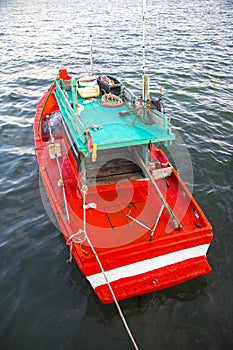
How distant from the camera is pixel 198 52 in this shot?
87.3ft

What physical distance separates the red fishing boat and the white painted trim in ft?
0.08

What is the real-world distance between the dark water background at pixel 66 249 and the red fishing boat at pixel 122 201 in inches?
29.6

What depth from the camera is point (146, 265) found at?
6934 millimetres

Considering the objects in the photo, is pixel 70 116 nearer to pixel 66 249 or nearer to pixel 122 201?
pixel 122 201

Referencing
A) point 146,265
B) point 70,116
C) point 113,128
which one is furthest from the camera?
point 70,116

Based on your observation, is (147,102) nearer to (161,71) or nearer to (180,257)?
(180,257)

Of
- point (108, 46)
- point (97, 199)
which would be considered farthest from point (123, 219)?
point (108, 46)

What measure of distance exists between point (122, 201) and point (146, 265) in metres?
2.06

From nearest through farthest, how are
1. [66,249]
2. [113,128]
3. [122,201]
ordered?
[113,128] < [122,201] < [66,249]

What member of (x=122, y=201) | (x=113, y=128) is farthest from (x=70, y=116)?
(x=122, y=201)

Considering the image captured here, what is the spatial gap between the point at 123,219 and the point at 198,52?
23.3 metres

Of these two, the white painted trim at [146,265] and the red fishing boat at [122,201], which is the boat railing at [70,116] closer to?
the red fishing boat at [122,201]

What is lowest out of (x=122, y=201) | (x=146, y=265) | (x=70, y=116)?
(x=146, y=265)

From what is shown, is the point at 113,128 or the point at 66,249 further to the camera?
the point at 66,249
